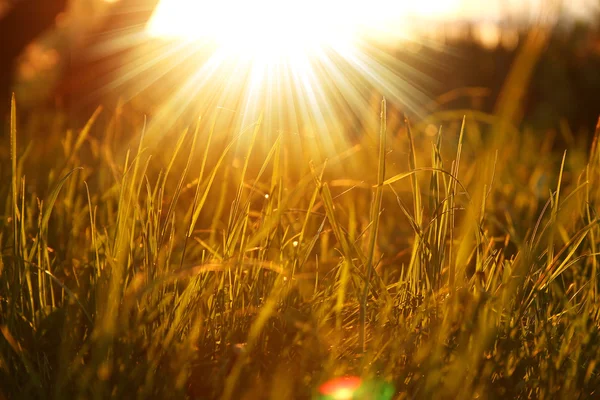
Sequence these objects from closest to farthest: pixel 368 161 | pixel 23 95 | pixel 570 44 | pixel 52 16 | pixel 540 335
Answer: pixel 540 335
pixel 368 161
pixel 52 16
pixel 23 95
pixel 570 44

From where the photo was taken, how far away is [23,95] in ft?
13.8

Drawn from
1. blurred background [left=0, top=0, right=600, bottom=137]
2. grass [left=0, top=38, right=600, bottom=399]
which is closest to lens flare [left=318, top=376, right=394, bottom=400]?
grass [left=0, top=38, right=600, bottom=399]

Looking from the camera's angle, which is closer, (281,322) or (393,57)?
(281,322)

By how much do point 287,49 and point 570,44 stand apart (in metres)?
2.30

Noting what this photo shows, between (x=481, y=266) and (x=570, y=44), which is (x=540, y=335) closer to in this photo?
(x=481, y=266)

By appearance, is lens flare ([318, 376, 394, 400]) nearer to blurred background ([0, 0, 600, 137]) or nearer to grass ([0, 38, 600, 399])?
grass ([0, 38, 600, 399])

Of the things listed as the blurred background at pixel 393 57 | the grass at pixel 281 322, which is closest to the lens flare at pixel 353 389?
the grass at pixel 281 322

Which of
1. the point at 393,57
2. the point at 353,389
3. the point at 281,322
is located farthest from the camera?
the point at 393,57

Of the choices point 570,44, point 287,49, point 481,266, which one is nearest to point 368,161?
point 287,49

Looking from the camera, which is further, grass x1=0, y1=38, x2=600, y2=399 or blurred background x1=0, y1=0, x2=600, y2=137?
blurred background x1=0, y1=0, x2=600, y2=137

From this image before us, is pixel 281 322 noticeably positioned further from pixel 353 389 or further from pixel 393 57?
pixel 393 57

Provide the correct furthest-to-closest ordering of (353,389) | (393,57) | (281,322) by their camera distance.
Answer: (393,57), (281,322), (353,389)

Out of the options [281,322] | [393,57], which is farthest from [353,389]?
[393,57]

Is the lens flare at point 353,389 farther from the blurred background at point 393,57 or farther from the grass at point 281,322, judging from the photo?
the blurred background at point 393,57
